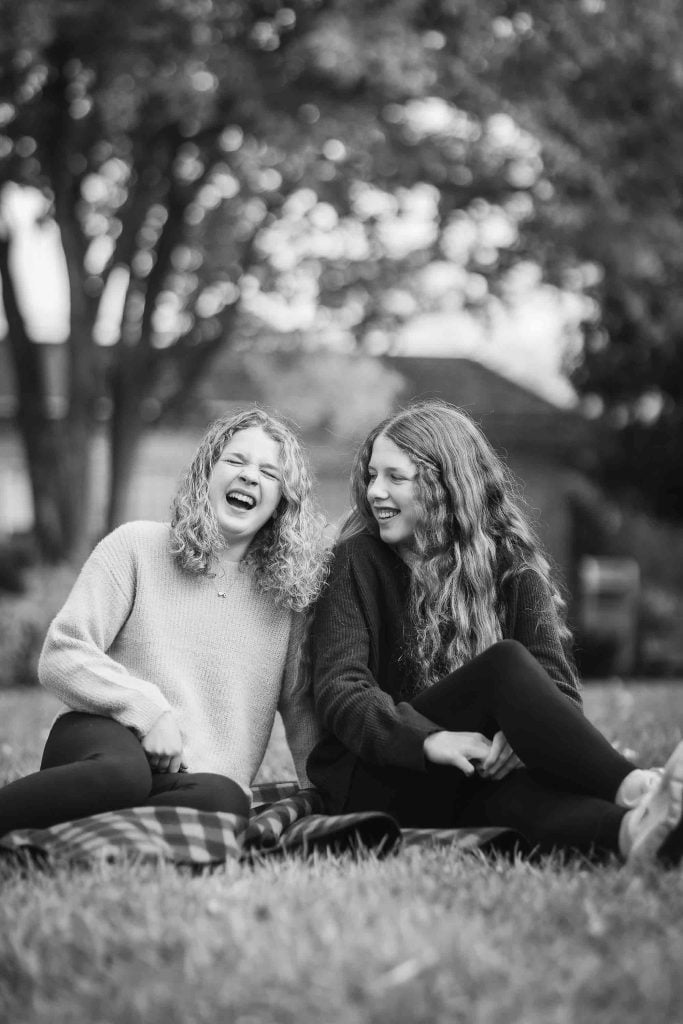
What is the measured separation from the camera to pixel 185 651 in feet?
12.3

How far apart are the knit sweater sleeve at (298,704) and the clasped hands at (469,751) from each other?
0.62m

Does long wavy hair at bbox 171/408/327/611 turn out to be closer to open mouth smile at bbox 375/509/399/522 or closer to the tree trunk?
open mouth smile at bbox 375/509/399/522

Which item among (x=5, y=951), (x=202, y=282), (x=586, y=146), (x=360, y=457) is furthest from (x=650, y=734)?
(x=202, y=282)

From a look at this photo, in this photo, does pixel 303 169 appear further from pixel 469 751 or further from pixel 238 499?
pixel 469 751

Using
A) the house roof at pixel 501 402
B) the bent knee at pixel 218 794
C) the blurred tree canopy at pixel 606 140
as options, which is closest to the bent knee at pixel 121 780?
the bent knee at pixel 218 794

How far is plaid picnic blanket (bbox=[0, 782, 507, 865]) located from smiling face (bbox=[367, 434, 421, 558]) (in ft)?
3.01

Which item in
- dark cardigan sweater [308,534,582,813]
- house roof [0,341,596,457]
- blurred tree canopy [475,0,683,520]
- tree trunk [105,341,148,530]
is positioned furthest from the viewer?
house roof [0,341,596,457]

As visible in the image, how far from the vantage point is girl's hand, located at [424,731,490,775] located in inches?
130

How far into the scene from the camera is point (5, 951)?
7.88 ft

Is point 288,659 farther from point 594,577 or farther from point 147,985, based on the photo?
point 594,577

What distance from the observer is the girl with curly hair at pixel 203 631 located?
3.51 m

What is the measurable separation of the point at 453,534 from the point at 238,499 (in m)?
0.69

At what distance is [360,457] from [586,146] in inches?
286

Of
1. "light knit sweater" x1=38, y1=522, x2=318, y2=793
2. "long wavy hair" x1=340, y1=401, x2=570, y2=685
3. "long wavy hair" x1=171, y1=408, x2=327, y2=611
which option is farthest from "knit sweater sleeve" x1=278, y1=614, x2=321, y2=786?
"long wavy hair" x1=340, y1=401, x2=570, y2=685
